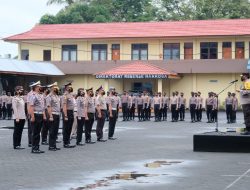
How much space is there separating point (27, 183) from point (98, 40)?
4598 centimetres

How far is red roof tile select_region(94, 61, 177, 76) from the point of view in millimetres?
50844

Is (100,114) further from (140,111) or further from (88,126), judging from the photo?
(140,111)

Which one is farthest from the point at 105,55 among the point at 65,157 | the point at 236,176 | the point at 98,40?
the point at 236,176

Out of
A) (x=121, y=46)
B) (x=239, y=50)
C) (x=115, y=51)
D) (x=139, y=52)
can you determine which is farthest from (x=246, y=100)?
(x=115, y=51)

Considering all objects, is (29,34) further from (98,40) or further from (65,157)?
(65,157)

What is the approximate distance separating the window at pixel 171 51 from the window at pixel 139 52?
5.74ft

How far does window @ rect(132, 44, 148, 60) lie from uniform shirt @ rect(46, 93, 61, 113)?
38.0 m

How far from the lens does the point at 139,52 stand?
56.1 m

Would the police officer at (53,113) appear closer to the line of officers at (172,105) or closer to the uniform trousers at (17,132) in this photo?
the uniform trousers at (17,132)

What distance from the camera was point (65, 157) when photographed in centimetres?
1587

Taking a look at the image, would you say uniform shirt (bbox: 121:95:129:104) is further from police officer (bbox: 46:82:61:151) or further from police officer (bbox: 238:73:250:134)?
police officer (bbox: 238:73:250:134)

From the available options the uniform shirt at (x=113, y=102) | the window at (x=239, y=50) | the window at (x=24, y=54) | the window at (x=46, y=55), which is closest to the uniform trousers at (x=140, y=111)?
the uniform shirt at (x=113, y=102)

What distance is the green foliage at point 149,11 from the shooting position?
68688 millimetres

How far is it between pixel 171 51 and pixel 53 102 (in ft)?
124
